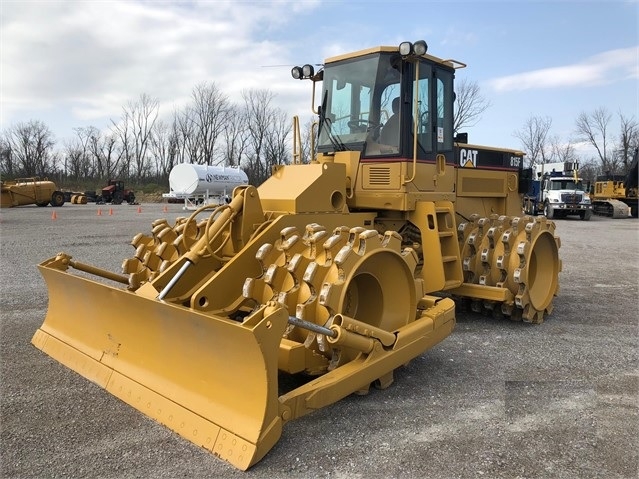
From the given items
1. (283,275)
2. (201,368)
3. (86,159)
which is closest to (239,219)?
(283,275)

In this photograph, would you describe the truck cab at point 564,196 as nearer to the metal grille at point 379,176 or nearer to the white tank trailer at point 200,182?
the white tank trailer at point 200,182

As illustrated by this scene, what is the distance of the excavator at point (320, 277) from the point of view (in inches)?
133

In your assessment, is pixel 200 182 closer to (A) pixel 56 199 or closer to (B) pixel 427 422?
(A) pixel 56 199

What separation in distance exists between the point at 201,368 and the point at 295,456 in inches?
34.6

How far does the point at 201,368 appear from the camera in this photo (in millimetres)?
3531

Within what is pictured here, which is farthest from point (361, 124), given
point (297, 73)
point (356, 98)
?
point (297, 73)

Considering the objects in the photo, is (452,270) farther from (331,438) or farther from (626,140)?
(626,140)

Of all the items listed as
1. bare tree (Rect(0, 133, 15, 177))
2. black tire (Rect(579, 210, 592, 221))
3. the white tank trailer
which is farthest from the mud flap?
bare tree (Rect(0, 133, 15, 177))

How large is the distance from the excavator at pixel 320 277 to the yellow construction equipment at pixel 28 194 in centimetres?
3010

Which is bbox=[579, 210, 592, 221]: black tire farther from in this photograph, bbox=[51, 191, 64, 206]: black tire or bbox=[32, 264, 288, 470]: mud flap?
bbox=[51, 191, 64, 206]: black tire

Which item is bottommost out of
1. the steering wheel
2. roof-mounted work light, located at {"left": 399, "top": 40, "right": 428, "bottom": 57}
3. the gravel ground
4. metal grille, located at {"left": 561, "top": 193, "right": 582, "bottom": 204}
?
the gravel ground

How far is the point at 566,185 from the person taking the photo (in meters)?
29.1

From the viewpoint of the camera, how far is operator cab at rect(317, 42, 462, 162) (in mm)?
5660

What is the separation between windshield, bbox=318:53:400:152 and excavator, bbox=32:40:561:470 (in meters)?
0.02
